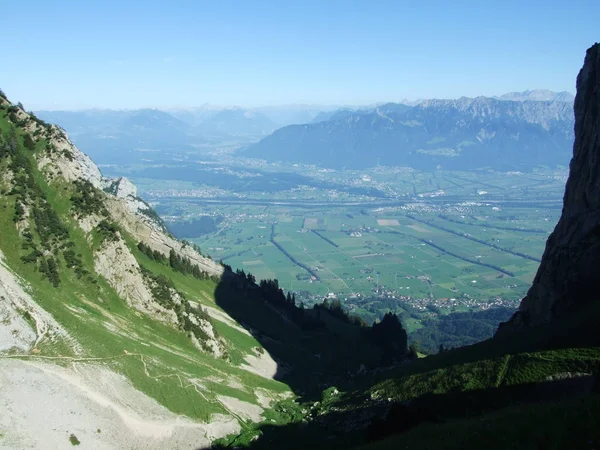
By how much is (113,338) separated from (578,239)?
58156mm

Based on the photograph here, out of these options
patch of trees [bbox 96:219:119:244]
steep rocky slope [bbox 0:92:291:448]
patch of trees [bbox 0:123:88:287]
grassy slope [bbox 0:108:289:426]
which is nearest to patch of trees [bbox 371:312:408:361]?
steep rocky slope [bbox 0:92:291:448]

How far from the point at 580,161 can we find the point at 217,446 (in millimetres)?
66565

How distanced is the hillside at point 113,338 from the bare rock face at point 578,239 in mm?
33578

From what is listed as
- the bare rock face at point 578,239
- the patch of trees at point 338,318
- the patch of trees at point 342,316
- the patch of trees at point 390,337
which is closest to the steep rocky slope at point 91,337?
the patch of trees at point 338,318

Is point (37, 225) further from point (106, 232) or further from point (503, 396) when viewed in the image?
point (503, 396)

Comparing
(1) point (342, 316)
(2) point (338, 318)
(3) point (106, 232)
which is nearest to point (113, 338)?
(3) point (106, 232)

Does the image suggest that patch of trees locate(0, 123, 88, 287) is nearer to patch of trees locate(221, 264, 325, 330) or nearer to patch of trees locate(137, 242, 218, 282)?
patch of trees locate(137, 242, 218, 282)

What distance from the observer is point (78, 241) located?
74000 mm

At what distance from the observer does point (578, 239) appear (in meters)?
67.4

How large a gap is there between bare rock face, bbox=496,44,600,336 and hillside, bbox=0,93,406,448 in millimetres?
33578

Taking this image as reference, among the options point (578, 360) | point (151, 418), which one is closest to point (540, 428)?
point (578, 360)

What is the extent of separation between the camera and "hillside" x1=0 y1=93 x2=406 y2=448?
141 ft

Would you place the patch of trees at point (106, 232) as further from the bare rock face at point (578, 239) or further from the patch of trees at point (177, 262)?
the bare rock face at point (578, 239)

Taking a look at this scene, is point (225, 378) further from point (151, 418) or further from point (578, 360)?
point (578, 360)
